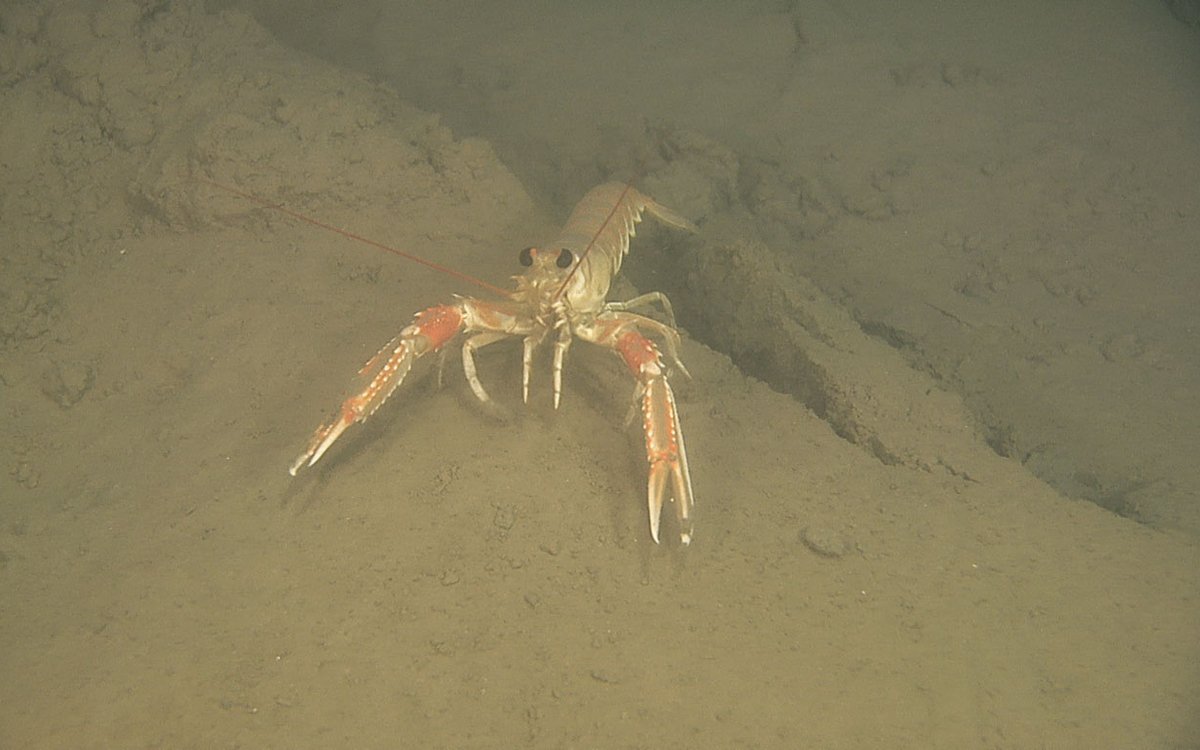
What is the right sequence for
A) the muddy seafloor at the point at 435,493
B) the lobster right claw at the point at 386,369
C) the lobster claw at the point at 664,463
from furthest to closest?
the lobster right claw at the point at 386,369 → the lobster claw at the point at 664,463 → the muddy seafloor at the point at 435,493

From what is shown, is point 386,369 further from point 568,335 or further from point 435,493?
point 568,335

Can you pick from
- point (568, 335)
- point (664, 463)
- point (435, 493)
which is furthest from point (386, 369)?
point (664, 463)

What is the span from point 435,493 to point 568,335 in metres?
1.19

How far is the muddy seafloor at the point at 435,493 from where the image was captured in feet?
9.33

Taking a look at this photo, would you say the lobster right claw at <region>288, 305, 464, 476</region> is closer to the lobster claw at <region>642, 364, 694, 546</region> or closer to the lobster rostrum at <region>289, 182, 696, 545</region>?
the lobster rostrum at <region>289, 182, 696, 545</region>

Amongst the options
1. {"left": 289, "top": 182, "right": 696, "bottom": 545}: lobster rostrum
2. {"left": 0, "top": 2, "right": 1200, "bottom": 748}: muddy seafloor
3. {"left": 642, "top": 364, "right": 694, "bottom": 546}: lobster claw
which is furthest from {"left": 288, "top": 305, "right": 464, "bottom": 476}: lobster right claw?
{"left": 642, "top": 364, "right": 694, "bottom": 546}: lobster claw

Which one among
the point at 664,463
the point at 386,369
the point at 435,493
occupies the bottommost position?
the point at 435,493

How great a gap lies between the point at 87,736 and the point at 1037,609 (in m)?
3.84

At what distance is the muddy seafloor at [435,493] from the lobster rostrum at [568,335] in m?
0.27

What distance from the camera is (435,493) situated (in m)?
3.59

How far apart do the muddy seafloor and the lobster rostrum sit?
0.90ft

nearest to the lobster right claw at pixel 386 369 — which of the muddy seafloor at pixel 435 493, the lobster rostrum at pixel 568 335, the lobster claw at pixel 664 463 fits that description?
the lobster rostrum at pixel 568 335

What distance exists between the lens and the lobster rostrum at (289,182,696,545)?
3.35m

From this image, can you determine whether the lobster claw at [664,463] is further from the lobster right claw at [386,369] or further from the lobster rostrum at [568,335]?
the lobster right claw at [386,369]
